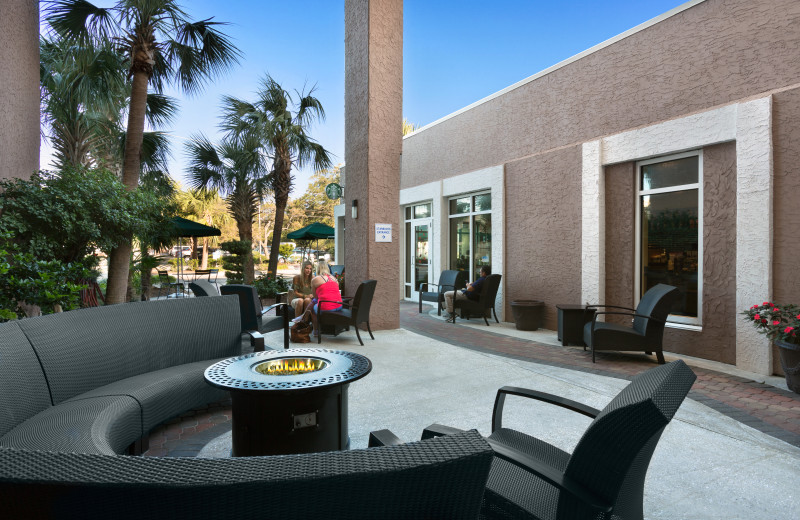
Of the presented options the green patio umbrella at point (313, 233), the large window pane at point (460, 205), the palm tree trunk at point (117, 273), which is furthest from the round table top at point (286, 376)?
the green patio umbrella at point (313, 233)

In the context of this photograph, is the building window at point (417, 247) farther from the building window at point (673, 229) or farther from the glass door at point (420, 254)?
the building window at point (673, 229)

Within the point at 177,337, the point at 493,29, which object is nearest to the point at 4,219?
the point at 177,337

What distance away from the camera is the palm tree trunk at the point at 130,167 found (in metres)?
7.23

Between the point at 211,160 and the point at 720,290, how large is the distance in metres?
13.7

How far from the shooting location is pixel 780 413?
3.82 metres

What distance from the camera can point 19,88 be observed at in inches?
217

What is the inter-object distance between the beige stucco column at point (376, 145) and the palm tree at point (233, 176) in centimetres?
633

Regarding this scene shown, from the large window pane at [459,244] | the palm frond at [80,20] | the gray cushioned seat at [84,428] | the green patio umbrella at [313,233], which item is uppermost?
the palm frond at [80,20]

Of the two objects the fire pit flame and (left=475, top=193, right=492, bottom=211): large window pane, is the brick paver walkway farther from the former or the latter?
(left=475, top=193, right=492, bottom=211): large window pane

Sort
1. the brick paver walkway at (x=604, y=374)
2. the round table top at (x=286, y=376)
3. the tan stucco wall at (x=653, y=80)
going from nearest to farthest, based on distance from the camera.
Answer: the round table top at (x=286, y=376) < the brick paver walkway at (x=604, y=374) < the tan stucco wall at (x=653, y=80)

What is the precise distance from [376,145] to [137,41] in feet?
14.3

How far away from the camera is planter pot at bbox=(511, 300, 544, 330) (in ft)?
26.2

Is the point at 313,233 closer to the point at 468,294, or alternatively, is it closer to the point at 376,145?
the point at 468,294

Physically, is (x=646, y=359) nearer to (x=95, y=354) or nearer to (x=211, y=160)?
(x=95, y=354)
